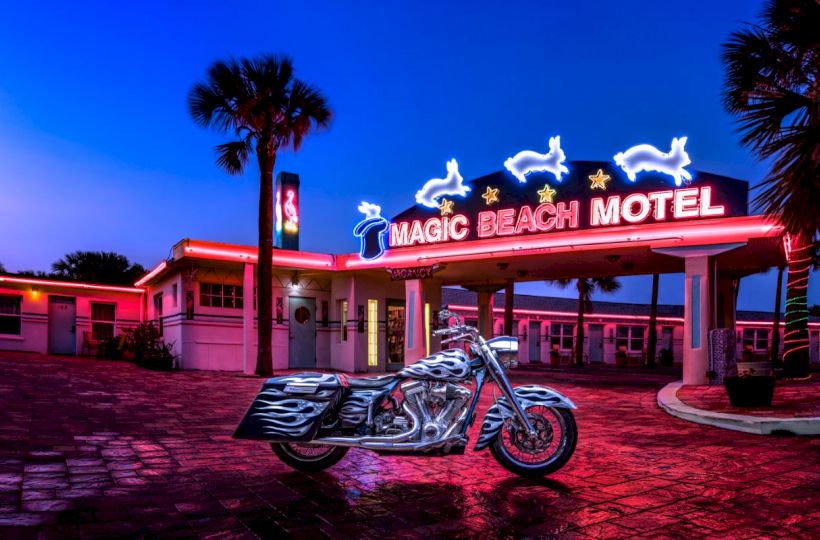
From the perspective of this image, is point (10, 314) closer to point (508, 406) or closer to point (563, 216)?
point (563, 216)

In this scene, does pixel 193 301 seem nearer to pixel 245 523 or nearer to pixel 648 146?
pixel 648 146

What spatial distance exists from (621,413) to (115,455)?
7.56 meters

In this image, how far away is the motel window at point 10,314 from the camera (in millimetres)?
22719

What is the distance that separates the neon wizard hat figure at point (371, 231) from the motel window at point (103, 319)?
1290 cm

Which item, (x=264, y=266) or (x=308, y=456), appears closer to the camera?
(x=308, y=456)

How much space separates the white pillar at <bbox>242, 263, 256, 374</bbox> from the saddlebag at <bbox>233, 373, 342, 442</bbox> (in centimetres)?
1268

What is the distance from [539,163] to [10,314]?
789 inches

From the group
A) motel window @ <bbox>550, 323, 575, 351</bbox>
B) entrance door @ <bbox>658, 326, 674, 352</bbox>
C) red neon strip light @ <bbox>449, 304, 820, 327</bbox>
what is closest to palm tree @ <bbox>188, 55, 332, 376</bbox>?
red neon strip light @ <bbox>449, 304, 820, 327</bbox>

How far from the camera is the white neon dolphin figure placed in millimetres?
15906

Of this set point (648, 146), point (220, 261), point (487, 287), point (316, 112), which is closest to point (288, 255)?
point (220, 261)

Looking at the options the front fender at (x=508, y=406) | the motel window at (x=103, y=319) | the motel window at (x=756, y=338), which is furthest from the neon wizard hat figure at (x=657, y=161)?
the motel window at (x=756, y=338)

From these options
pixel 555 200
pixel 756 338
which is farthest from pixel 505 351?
pixel 756 338

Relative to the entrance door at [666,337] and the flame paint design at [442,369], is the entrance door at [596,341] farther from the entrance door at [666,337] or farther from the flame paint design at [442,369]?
the flame paint design at [442,369]

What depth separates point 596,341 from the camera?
1570 inches
